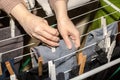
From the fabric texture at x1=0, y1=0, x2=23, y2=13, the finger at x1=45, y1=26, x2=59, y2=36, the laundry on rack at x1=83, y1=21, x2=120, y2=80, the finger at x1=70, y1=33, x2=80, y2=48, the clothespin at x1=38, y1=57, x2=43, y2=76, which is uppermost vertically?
the fabric texture at x1=0, y1=0, x2=23, y2=13

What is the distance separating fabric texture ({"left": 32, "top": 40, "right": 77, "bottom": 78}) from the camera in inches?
31.4

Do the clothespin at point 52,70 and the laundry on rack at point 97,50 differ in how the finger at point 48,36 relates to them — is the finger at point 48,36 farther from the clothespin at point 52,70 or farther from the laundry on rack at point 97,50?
the laundry on rack at point 97,50

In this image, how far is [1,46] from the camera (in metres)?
0.87

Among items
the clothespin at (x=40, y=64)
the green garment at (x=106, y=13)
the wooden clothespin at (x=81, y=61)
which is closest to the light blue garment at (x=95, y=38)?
the wooden clothespin at (x=81, y=61)

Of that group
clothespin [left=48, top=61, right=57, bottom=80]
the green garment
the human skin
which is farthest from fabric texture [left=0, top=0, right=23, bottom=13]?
the green garment

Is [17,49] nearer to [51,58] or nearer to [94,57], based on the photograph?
[51,58]

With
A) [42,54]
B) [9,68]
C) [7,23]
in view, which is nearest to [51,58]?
[42,54]

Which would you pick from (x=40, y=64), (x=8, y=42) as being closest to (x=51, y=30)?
(x=40, y=64)

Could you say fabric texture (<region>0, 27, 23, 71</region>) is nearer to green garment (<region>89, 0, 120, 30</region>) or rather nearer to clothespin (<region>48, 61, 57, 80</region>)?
clothespin (<region>48, 61, 57, 80</region>)

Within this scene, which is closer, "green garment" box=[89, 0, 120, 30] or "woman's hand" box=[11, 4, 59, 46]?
"woman's hand" box=[11, 4, 59, 46]

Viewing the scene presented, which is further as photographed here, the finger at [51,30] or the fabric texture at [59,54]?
the fabric texture at [59,54]

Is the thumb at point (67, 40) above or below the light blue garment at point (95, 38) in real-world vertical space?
above

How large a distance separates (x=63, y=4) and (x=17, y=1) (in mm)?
167

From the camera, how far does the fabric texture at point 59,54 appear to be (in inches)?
31.4
